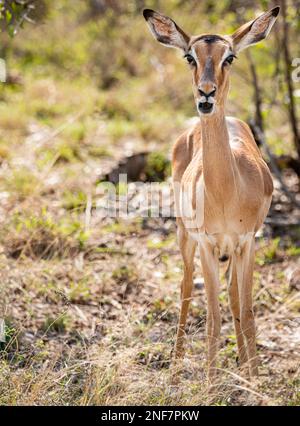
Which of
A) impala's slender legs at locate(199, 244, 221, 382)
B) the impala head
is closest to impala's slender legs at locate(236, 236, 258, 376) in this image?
impala's slender legs at locate(199, 244, 221, 382)

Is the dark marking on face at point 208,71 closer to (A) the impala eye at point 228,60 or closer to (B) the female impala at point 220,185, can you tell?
(B) the female impala at point 220,185

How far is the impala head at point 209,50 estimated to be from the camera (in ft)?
14.0

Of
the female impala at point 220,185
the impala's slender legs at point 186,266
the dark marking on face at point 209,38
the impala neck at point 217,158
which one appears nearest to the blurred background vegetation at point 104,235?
the impala's slender legs at point 186,266

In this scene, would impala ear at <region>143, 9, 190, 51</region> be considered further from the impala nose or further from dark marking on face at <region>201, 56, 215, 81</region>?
the impala nose

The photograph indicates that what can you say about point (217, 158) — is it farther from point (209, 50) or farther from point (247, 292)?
point (247, 292)

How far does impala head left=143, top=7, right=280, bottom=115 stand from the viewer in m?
4.27

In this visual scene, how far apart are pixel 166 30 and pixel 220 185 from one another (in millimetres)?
1023

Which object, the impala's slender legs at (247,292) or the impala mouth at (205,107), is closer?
the impala mouth at (205,107)

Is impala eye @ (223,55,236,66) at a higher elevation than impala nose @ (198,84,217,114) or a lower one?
higher

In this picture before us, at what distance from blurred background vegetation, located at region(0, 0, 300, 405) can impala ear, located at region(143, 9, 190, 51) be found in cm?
Result: 126

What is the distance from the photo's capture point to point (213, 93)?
4262 millimetres

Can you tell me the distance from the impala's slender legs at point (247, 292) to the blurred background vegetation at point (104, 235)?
0.91 ft

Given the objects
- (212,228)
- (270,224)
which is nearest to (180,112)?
(270,224)
